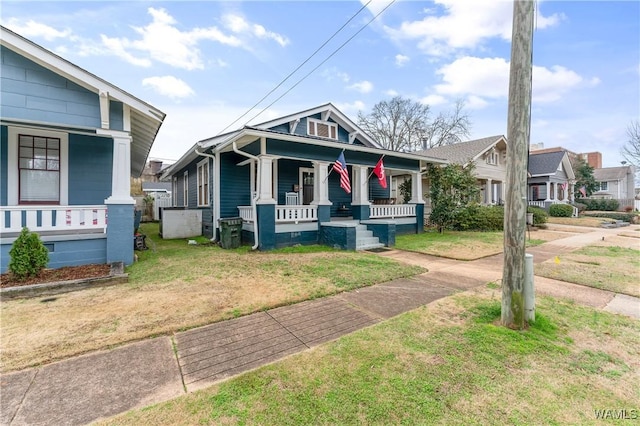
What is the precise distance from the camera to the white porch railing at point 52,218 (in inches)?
227

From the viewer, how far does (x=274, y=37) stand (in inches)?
437

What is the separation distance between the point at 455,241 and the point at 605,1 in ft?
24.5

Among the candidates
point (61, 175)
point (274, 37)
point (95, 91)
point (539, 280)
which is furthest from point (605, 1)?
point (61, 175)

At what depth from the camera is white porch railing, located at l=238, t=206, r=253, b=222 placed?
9.77 m

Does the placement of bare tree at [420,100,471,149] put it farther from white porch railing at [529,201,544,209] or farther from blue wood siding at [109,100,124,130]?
blue wood siding at [109,100,124,130]

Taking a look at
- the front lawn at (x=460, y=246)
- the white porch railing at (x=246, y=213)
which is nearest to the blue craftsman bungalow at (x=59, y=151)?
the white porch railing at (x=246, y=213)

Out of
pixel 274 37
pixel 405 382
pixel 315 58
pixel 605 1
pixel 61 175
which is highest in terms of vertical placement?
pixel 274 37

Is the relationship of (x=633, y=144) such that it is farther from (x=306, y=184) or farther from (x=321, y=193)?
(x=321, y=193)

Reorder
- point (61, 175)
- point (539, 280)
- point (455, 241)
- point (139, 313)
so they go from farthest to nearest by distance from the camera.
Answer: point (455, 241) < point (61, 175) < point (539, 280) < point (139, 313)

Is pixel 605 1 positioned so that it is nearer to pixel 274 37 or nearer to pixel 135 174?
pixel 274 37

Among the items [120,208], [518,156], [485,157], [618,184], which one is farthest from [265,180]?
[618,184]

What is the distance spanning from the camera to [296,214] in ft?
31.9

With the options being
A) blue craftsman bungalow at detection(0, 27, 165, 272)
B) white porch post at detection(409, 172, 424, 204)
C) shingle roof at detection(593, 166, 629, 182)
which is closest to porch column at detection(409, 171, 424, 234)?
white porch post at detection(409, 172, 424, 204)

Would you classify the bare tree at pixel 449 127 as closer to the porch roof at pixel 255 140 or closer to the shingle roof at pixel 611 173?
the porch roof at pixel 255 140
